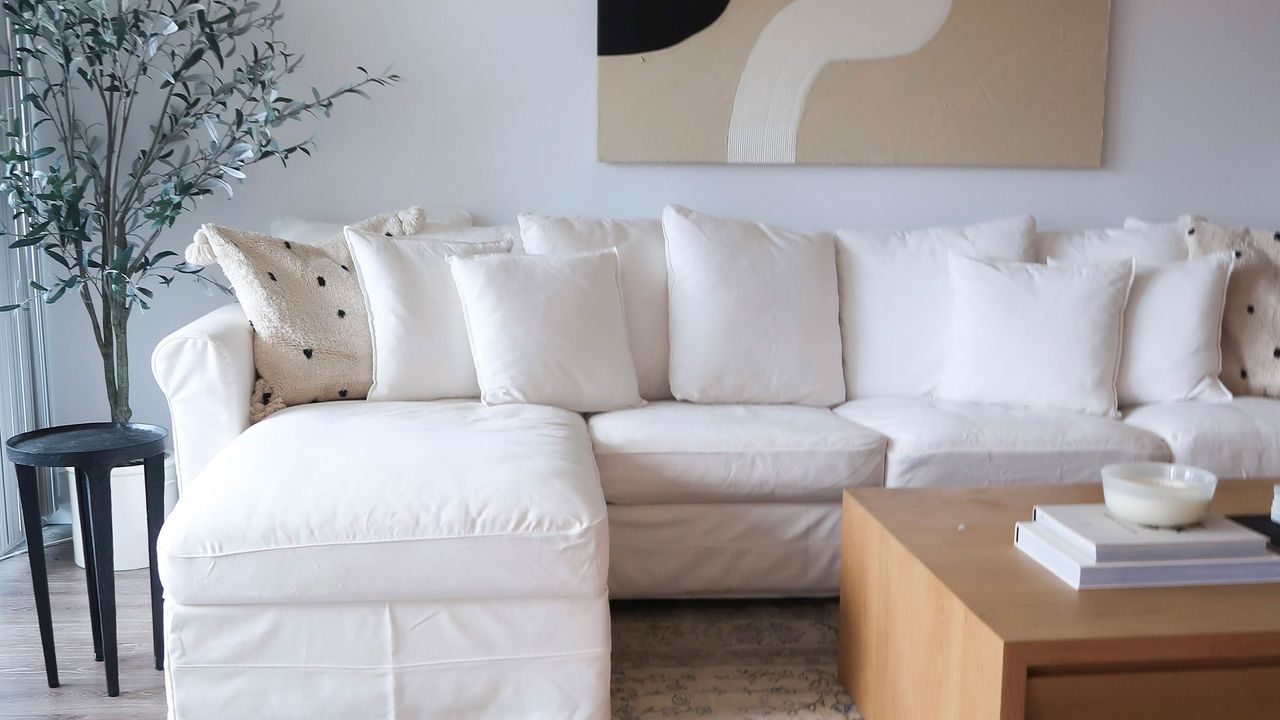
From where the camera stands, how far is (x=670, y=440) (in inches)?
90.5

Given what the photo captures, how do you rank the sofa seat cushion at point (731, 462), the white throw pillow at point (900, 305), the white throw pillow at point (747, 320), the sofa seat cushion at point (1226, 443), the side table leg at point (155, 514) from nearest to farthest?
the side table leg at point (155, 514), the sofa seat cushion at point (731, 462), the sofa seat cushion at point (1226, 443), the white throw pillow at point (747, 320), the white throw pillow at point (900, 305)

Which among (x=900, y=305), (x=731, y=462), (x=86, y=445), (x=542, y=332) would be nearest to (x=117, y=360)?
(x=86, y=445)

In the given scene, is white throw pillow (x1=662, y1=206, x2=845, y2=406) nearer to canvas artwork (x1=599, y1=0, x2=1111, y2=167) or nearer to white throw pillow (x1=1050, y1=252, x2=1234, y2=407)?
canvas artwork (x1=599, y1=0, x2=1111, y2=167)

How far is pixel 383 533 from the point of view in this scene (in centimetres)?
170

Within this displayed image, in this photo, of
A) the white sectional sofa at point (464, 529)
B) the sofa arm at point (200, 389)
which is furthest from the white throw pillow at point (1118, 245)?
the sofa arm at point (200, 389)

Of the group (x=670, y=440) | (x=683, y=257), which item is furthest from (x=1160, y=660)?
(x=683, y=257)

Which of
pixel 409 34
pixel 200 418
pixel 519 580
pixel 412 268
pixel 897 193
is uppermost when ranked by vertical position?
pixel 409 34

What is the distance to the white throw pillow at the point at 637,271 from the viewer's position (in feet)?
9.02

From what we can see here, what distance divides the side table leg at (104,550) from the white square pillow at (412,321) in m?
0.70

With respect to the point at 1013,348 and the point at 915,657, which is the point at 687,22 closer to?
the point at 1013,348

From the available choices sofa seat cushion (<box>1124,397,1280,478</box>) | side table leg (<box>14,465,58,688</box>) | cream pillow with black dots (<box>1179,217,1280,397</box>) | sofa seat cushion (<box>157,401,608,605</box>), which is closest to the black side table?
side table leg (<box>14,465,58,688</box>)

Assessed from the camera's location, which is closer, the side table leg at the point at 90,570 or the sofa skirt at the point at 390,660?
the sofa skirt at the point at 390,660

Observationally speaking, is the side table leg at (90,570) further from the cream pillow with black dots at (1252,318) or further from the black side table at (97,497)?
the cream pillow with black dots at (1252,318)

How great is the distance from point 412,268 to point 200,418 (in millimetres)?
651
